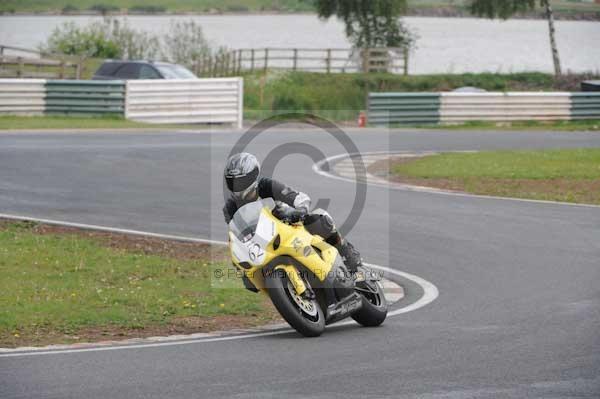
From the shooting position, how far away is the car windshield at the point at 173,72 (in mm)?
33281

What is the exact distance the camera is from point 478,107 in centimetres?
3359

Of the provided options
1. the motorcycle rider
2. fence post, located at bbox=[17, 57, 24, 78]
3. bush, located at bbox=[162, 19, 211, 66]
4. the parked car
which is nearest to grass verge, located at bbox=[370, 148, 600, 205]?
the motorcycle rider

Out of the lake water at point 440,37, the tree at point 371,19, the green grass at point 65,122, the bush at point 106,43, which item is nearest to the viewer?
the green grass at point 65,122

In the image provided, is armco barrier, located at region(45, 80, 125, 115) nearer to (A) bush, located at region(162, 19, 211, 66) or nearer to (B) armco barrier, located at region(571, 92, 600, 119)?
(B) armco barrier, located at region(571, 92, 600, 119)

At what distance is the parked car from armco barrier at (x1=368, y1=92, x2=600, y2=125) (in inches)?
219

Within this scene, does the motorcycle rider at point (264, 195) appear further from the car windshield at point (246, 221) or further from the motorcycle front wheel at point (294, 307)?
the motorcycle front wheel at point (294, 307)

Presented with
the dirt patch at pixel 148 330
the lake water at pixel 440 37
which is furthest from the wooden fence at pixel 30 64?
the dirt patch at pixel 148 330

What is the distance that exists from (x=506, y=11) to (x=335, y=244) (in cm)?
5247

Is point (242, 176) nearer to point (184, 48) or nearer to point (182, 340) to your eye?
point (182, 340)

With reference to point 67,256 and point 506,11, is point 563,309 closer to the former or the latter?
point 67,256

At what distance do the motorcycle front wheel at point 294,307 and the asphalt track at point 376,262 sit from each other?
148 mm

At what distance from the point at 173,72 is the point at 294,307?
83.5 feet

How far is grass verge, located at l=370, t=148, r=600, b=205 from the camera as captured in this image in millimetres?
19328

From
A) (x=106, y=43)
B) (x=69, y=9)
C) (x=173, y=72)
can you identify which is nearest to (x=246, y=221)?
(x=173, y=72)
